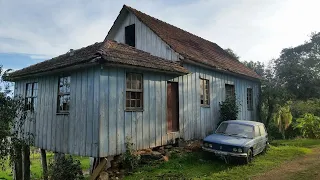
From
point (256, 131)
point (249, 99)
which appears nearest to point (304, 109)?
point (249, 99)

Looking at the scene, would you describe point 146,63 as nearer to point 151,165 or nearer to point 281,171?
point 151,165

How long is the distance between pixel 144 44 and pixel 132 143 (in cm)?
605

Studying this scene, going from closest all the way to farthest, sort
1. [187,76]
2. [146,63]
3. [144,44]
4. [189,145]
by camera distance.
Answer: [146,63], [189,145], [187,76], [144,44]

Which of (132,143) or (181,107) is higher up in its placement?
(181,107)

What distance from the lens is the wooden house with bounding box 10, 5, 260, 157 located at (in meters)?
9.13

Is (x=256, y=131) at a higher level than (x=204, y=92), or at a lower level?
lower

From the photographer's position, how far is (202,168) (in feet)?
32.5

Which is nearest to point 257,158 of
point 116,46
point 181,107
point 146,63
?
point 181,107

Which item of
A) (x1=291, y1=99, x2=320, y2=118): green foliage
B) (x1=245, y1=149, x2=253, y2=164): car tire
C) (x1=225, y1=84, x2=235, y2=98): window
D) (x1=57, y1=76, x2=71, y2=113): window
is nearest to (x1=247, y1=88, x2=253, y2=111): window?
(x1=225, y1=84, x2=235, y2=98): window

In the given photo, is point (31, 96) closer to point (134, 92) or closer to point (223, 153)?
point (134, 92)

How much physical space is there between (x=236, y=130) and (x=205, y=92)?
139 inches

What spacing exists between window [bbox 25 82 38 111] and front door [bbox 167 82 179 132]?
6.20m

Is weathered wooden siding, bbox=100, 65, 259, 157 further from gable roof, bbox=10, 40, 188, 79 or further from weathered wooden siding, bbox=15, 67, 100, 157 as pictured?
gable roof, bbox=10, 40, 188, 79

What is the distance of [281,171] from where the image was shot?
9547 mm
